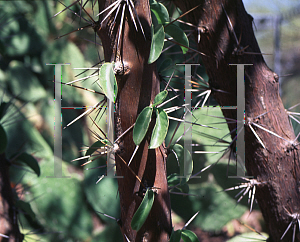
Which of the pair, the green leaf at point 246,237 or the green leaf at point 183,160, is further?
the green leaf at point 246,237

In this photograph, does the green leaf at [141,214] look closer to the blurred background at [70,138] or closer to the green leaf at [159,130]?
the green leaf at [159,130]

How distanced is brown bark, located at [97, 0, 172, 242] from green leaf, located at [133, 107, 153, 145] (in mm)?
26

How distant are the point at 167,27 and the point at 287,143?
1.03 feet

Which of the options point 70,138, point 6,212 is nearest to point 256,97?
point 6,212

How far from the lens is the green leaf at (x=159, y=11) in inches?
17.8

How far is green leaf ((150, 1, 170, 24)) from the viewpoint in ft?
1.48

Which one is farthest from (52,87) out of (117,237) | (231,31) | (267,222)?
(267,222)

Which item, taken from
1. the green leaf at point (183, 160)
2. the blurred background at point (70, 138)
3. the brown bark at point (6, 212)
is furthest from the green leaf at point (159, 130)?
the blurred background at point (70, 138)

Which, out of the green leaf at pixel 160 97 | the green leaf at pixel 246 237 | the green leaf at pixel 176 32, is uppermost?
the green leaf at pixel 176 32

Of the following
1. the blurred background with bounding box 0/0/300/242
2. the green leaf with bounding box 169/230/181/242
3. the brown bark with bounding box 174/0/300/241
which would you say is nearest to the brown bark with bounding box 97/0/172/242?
the green leaf with bounding box 169/230/181/242

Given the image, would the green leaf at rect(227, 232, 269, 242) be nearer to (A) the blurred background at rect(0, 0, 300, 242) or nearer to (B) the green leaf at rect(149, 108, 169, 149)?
(A) the blurred background at rect(0, 0, 300, 242)

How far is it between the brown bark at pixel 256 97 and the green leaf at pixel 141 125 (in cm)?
23

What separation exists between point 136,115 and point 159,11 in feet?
0.65

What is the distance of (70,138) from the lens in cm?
96
